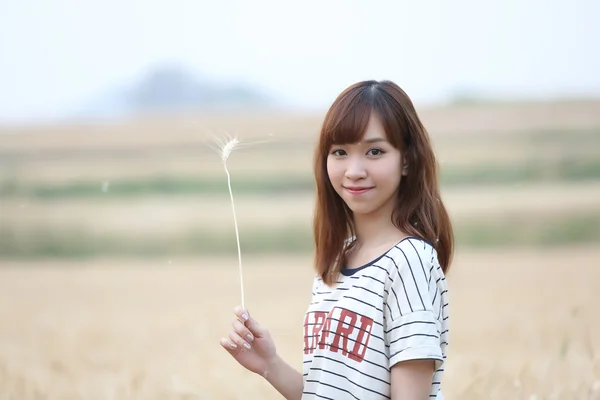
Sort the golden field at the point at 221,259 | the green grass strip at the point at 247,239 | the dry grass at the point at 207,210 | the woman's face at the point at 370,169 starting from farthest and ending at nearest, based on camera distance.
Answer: the dry grass at the point at 207,210 < the green grass strip at the point at 247,239 < the golden field at the point at 221,259 < the woman's face at the point at 370,169

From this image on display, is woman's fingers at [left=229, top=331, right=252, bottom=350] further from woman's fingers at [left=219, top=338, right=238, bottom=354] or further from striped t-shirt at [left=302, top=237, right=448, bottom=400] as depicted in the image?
striped t-shirt at [left=302, top=237, right=448, bottom=400]

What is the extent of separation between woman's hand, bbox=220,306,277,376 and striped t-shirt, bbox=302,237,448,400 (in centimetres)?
12

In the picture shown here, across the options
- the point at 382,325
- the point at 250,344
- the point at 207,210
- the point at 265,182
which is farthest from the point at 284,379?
the point at 207,210

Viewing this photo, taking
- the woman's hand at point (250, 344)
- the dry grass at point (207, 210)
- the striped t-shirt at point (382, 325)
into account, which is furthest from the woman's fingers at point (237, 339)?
the dry grass at point (207, 210)

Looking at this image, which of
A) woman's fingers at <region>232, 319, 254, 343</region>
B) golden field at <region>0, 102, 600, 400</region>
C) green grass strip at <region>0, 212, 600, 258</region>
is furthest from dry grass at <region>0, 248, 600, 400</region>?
woman's fingers at <region>232, 319, 254, 343</region>

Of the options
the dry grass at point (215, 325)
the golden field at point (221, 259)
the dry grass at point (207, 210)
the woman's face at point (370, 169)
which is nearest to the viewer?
the woman's face at point (370, 169)

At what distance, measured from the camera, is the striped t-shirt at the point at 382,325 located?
1100 mm

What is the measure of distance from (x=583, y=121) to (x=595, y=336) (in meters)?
1.80

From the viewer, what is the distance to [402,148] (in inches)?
47.9

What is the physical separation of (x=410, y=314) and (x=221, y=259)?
3406mm

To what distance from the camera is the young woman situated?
1108 millimetres

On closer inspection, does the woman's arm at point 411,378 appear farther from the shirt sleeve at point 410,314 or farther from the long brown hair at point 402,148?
the long brown hair at point 402,148

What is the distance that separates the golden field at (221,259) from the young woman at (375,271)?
1008 mm

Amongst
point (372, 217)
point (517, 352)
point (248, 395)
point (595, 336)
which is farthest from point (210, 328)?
point (372, 217)
